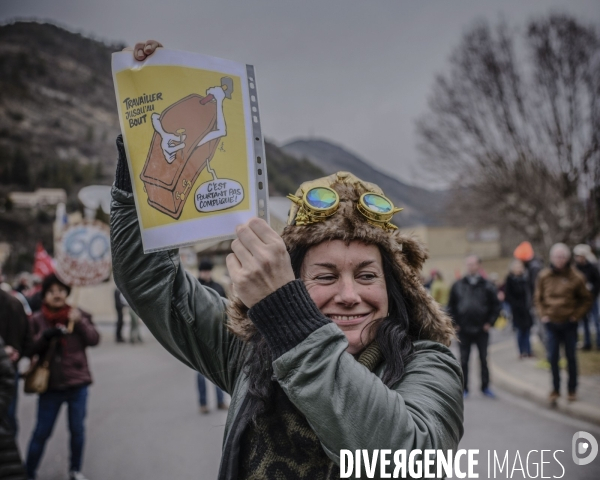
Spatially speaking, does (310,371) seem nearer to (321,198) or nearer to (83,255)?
(321,198)

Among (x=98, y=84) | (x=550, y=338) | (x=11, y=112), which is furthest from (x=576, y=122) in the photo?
(x=98, y=84)

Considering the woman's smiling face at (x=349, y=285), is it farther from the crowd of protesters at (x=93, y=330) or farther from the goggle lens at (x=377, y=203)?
the crowd of protesters at (x=93, y=330)

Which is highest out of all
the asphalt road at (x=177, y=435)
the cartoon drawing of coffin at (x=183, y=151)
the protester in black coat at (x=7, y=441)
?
the cartoon drawing of coffin at (x=183, y=151)

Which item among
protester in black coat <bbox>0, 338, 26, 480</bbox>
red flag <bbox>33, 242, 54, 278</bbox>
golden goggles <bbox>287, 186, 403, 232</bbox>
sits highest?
red flag <bbox>33, 242, 54, 278</bbox>

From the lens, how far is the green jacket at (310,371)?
3.82 ft

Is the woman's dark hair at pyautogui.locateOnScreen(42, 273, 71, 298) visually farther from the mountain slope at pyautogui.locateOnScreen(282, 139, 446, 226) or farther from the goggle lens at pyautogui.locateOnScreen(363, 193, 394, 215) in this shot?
the mountain slope at pyautogui.locateOnScreen(282, 139, 446, 226)

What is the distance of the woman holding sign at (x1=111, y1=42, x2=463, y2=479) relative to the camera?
3.87 feet

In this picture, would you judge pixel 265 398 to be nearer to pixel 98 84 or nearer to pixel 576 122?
pixel 576 122

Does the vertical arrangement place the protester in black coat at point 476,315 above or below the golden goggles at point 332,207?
below

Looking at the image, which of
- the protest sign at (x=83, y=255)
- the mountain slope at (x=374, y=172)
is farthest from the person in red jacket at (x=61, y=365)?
the mountain slope at (x=374, y=172)

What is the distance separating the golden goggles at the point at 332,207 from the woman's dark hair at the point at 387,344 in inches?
3.8

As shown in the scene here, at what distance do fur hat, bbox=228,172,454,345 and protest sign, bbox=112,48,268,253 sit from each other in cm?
31

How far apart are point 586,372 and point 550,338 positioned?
203 centimetres

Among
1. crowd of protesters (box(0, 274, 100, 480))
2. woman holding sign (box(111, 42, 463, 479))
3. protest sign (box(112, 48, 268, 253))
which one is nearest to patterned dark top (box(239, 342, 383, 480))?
woman holding sign (box(111, 42, 463, 479))
